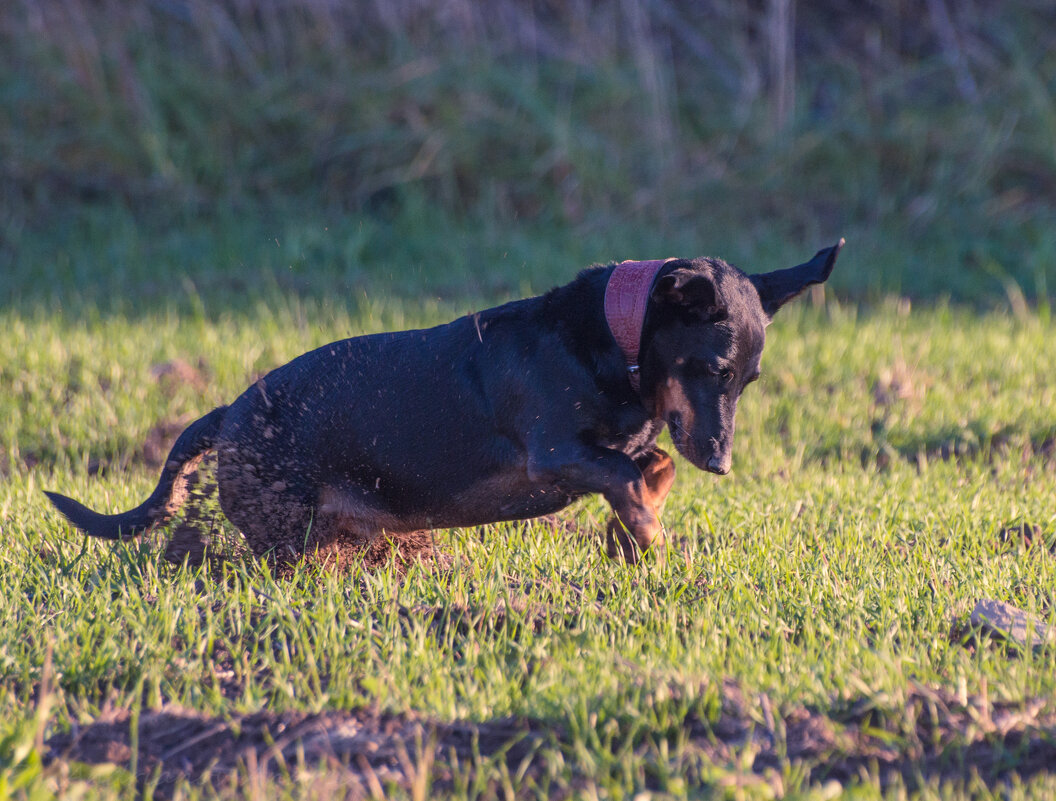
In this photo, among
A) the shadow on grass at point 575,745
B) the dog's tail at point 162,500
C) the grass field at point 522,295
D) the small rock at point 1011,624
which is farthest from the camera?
the dog's tail at point 162,500

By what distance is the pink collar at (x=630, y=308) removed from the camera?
3.40 meters

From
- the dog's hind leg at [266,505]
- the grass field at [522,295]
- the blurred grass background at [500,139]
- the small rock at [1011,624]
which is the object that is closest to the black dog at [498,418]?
the dog's hind leg at [266,505]

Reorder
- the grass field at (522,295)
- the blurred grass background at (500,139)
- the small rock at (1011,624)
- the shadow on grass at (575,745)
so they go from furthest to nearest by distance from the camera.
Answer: the blurred grass background at (500,139), the small rock at (1011,624), the grass field at (522,295), the shadow on grass at (575,745)

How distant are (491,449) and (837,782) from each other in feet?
5.36

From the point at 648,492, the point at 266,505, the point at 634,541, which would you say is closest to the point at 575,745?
the point at 634,541

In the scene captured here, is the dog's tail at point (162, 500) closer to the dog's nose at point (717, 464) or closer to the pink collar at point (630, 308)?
the pink collar at point (630, 308)

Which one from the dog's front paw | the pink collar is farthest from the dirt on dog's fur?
the pink collar

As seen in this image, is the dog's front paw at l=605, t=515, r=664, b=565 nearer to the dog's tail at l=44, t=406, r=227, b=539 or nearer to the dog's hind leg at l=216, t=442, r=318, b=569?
the dog's hind leg at l=216, t=442, r=318, b=569

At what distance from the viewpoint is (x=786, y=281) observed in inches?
145

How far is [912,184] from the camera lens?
9.47 m

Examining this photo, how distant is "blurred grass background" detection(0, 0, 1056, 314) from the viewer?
874 centimetres

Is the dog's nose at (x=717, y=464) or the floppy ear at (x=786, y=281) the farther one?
the floppy ear at (x=786, y=281)

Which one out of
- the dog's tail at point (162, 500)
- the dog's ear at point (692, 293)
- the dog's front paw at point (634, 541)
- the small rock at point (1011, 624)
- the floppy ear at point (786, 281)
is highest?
the dog's ear at point (692, 293)

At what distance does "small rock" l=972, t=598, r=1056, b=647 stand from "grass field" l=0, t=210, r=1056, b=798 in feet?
0.13
